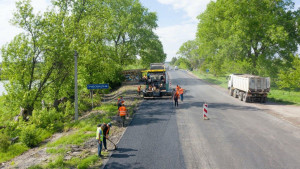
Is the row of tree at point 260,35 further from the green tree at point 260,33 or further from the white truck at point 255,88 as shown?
the white truck at point 255,88

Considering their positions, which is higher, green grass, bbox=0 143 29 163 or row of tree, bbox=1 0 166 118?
row of tree, bbox=1 0 166 118

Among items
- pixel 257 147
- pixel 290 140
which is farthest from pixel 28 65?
pixel 290 140

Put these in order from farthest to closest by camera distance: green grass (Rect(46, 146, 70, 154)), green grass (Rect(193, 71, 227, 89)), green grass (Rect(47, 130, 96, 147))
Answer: green grass (Rect(193, 71, 227, 89))
green grass (Rect(47, 130, 96, 147))
green grass (Rect(46, 146, 70, 154))

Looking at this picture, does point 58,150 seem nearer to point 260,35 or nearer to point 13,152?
point 13,152

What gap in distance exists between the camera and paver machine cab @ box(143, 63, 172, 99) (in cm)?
2533

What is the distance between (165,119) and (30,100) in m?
10.1

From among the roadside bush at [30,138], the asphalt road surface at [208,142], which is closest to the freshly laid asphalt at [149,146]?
the asphalt road surface at [208,142]

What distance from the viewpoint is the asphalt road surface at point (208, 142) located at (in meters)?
8.92

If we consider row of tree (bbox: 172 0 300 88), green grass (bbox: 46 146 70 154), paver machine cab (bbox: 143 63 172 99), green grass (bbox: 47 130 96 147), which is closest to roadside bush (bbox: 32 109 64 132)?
green grass (bbox: 47 130 96 147)

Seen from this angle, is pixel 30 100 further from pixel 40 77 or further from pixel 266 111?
pixel 266 111

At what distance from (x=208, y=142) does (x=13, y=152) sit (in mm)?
10798

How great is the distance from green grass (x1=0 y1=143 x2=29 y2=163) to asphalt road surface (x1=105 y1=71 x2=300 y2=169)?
5.99 metres

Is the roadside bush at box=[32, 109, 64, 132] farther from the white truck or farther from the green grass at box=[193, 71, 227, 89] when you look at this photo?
the green grass at box=[193, 71, 227, 89]

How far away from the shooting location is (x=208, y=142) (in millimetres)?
11242
